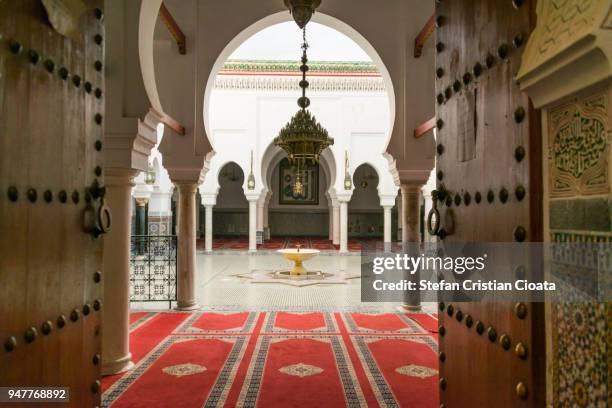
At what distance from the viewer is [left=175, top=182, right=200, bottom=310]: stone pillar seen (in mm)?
5672

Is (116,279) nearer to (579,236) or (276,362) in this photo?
(276,362)

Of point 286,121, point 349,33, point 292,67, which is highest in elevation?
point 292,67

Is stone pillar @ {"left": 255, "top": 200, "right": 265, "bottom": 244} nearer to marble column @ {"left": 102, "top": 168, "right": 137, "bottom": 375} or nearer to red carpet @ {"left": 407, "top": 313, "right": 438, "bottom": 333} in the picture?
red carpet @ {"left": 407, "top": 313, "right": 438, "bottom": 333}

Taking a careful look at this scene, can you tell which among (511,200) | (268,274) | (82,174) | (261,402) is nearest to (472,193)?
(511,200)

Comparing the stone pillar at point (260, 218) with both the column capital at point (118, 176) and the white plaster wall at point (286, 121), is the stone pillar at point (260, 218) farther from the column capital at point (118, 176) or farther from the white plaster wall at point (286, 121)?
the column capital at point (118, 176)

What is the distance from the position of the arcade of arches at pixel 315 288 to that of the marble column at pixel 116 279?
0.01m

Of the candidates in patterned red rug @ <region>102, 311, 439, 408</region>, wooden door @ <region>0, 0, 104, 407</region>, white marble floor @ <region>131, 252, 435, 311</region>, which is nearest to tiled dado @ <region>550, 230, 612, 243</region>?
wooden door @ <region>0, 0, 104, 407</region>

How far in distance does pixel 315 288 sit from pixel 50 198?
679 cm

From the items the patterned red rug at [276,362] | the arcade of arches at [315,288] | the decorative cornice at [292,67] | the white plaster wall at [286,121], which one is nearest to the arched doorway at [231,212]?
the white plaster wall at [286,121]

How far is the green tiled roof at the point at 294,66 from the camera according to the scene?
14.4 metres

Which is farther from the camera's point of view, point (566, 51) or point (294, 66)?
point (294, 66)

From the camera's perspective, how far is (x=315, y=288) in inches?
314

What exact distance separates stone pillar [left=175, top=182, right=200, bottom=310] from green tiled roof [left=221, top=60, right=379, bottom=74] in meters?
9.56

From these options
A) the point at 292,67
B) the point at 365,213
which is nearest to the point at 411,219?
the point at 292,67
